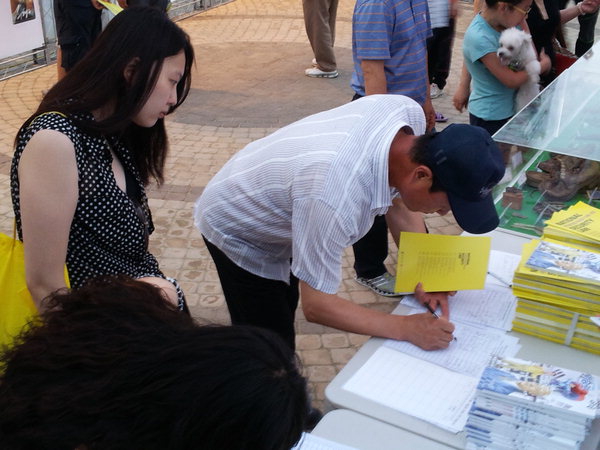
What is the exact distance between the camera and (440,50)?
6328mm

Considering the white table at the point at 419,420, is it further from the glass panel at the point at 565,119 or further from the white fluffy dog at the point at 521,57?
the white fluffy dog at the point at 521,57

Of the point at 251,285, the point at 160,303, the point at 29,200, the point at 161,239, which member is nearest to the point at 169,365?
the point at 160,303

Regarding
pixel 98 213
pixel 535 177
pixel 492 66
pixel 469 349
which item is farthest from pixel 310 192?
pixel 492 66

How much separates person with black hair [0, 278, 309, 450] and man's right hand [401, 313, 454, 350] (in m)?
1.09

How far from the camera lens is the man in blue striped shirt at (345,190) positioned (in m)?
1.82

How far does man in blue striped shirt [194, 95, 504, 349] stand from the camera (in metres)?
1.82

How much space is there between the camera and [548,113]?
3.44m

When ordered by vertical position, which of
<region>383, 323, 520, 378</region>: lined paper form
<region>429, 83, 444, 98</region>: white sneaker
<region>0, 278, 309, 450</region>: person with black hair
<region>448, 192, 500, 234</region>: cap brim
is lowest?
<region>429, 83, 444, 98</region>: white sneaker

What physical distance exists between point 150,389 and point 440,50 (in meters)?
5.91

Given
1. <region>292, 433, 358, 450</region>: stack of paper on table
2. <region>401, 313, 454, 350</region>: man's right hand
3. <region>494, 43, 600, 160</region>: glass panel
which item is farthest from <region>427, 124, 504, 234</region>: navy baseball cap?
<region>494, 43, 600, 160</region>: glass panel

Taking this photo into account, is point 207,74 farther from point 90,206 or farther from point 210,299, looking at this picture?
point 90,206

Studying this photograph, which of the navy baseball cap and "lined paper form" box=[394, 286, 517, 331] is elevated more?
the navy baseball cap

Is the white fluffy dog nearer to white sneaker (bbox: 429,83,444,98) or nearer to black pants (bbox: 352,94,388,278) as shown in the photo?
black pants (bbox: 352,94,388,278)

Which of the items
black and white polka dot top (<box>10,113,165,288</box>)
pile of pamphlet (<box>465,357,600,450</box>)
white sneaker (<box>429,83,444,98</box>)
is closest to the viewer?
pile of pamphlet (<box>465,357,600,450</box>)
